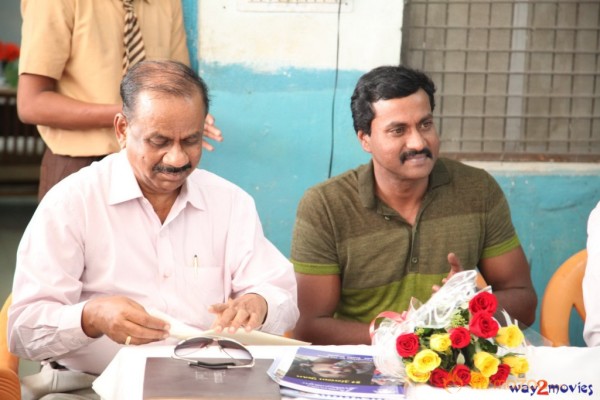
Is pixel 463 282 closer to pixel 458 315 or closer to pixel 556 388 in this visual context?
pixel 458 315

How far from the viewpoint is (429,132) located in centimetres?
317

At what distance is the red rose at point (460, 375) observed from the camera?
199 cm

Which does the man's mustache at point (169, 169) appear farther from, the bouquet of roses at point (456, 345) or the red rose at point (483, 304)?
the red rose at point (483, 304)

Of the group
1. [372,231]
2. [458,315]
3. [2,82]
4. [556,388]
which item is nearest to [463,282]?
[458,315]

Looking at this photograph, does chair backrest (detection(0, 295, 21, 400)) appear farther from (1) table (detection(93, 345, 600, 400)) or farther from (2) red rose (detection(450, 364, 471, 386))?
(2) red rose (detection(450, 364, 471, 386))

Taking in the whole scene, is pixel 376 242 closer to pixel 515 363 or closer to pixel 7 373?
pixel 515 363

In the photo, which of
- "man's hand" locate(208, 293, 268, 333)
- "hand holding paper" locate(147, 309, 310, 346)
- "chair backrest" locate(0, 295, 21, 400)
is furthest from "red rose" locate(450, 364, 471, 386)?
"chair backrest" locate(0, 295, 21, 400)

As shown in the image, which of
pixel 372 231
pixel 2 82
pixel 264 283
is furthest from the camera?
pixel 2 82

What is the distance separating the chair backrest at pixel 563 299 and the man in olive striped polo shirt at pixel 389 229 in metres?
0.18

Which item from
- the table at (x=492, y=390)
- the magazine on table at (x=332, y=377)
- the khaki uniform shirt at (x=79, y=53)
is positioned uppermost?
the khaki uniform shirt at (x=79, y=53)

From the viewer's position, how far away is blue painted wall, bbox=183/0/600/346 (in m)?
4.08

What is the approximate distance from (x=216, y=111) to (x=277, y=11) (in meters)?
0.50

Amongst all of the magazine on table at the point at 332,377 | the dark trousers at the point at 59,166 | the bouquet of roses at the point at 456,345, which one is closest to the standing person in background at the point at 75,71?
the dark trousers at the point at 59,166

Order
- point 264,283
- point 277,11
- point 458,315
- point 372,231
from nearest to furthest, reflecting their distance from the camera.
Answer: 1. point 458,315
2. point 264,283
3. point 372,231
4. point 277,11
